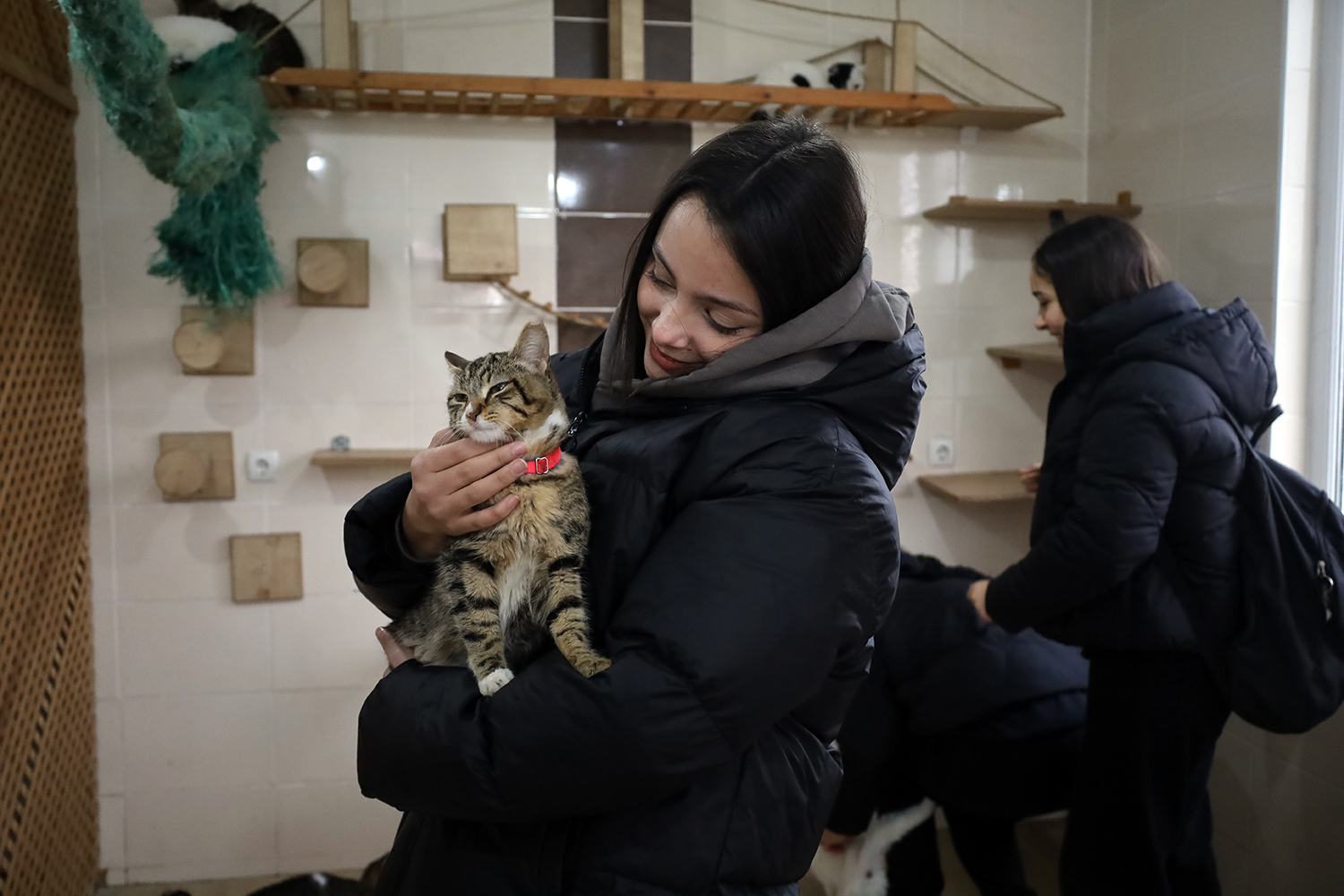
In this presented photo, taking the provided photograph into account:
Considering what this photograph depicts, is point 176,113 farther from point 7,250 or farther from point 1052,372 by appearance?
→ point 1052,372

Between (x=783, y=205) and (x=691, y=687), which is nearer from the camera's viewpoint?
(x=691, y=687)

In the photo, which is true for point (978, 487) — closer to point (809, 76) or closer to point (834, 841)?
point (834, 841)

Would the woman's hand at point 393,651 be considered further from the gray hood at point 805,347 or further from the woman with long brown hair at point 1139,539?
the woman with long brown hair at point 1139,539

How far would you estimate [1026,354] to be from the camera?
9.26 feet

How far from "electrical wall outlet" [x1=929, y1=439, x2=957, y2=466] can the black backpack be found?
3.88 feet

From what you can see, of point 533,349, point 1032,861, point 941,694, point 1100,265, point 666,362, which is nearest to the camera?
point 666,362

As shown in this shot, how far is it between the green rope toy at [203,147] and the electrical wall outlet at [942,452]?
204 centimetres

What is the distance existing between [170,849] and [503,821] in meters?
2.46

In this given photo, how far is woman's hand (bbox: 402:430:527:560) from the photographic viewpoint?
1.02 meters

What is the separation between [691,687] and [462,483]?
375 mm

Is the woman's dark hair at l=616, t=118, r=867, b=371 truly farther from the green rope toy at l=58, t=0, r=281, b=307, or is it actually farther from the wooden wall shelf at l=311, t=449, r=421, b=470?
the wooden wall shelf at l=311, t=449, r=421, b=470

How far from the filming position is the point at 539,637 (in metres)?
1.13

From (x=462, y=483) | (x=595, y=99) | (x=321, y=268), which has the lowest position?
(x=462, y=483)

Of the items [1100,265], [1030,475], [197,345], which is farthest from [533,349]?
[197,345]
